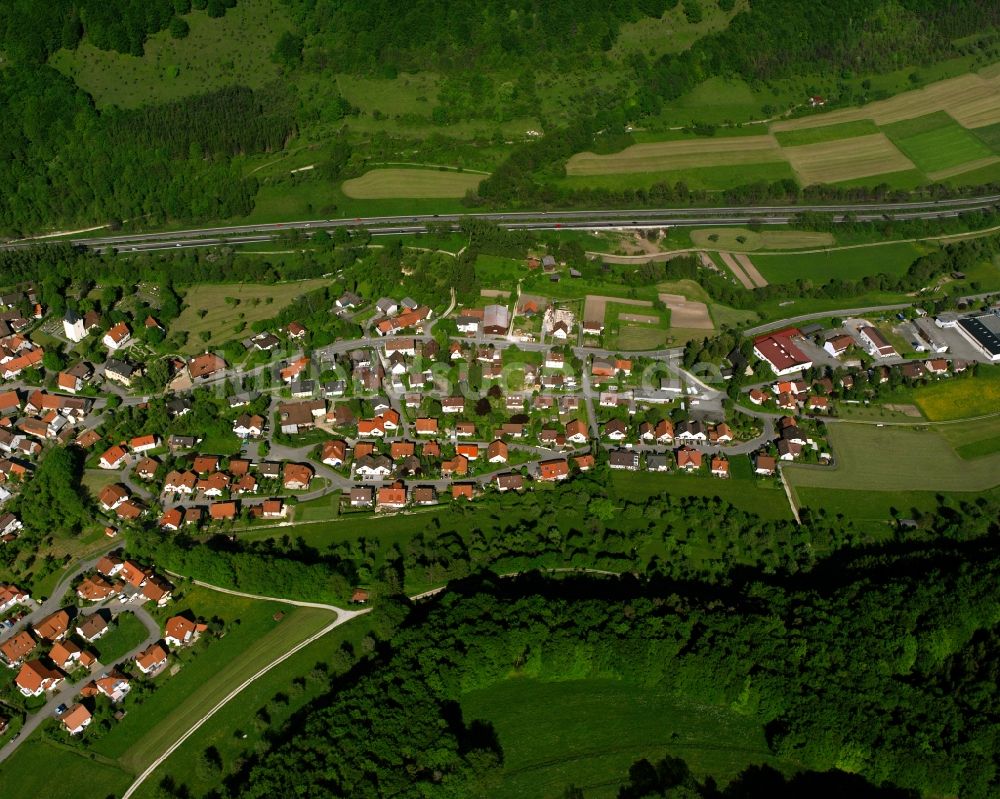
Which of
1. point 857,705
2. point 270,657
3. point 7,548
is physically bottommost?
point 857,705

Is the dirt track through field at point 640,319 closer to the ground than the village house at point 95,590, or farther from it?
closer to the ground

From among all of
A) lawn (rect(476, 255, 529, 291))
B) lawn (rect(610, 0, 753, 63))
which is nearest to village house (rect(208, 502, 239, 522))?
lawn (rect(476, 255, 529, 291))

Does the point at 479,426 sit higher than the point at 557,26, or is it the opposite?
the point at 557,26

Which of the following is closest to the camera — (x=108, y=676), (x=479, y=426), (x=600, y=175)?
(x=108, y=676)

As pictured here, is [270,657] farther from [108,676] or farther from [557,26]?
[557,26]

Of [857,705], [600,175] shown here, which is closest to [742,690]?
[857,705]

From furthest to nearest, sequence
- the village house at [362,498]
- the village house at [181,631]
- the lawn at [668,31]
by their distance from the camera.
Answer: the lawn at [668,31]
the village house at [362,498]
the village house at [181,631]

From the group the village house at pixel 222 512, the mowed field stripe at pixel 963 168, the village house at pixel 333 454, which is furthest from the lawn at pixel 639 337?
the mowed field stripe at pixel 963 168

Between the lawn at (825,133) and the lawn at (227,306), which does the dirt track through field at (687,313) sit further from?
the lawn at (825,133)
